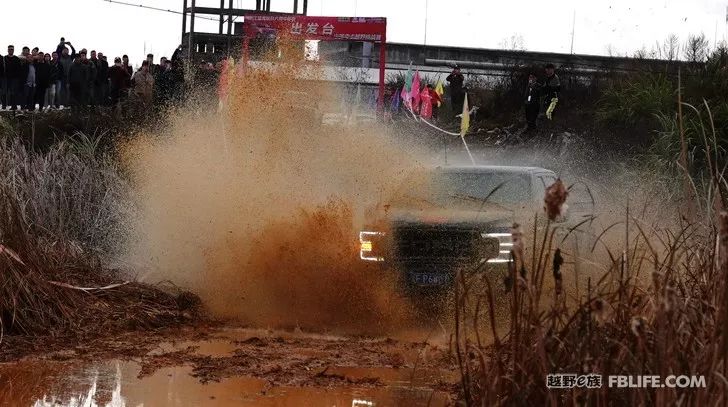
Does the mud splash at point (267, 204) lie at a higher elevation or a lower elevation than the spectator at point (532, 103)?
lower

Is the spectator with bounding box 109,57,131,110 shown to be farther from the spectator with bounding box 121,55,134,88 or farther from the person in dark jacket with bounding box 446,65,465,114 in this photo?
the person in dark jacket with bounding box 446,65,465,114

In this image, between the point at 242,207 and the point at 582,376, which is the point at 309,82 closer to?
the point at 242,207

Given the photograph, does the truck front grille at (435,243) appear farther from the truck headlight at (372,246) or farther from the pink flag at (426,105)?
the pink flag at (426,105)

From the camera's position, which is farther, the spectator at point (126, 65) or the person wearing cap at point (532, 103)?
the spectator at point (126, 65)

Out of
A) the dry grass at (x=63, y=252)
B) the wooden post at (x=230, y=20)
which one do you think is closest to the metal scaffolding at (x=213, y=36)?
the wooden post at (x=230, y=20)

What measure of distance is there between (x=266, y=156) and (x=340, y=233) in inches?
161

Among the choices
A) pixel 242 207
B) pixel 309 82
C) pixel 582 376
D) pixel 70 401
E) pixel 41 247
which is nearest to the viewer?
pixel 582 376

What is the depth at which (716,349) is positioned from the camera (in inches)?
173

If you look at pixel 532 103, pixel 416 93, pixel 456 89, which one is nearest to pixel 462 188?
pixel 532 103

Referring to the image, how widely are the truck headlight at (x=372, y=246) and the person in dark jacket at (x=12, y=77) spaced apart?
14.5m

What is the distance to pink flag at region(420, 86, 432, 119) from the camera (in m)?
29.2

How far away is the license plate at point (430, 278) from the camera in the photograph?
11.0 metres

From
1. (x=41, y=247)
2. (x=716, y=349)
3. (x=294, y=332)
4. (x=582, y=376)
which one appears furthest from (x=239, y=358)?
(x=716, y=349)

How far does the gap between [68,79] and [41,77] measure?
0.56 m
